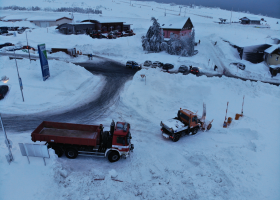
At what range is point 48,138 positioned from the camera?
38.5ft

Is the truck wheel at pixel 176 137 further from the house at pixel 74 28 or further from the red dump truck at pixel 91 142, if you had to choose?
the house at pixel 74 28

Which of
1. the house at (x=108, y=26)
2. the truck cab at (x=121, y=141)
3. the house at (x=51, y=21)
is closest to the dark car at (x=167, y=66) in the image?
the truck cab at (x=121, y=141)

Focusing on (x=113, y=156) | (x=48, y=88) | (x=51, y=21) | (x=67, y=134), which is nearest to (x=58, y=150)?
(x=67, y=134)

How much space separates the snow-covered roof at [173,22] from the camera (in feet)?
164

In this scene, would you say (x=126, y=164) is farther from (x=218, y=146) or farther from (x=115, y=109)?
(x=115, y=109)

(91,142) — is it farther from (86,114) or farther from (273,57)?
(273,57)

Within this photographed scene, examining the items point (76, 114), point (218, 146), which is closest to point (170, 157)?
point (218, 146)

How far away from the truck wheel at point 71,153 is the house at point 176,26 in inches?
1722

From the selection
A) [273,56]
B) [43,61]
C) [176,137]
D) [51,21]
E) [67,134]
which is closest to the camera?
[67,134]

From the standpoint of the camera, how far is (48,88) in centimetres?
2247

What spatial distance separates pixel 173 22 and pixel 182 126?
43.7 meters

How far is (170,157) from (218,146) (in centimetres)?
383

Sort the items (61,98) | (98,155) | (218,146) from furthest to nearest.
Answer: (61,98) < (218,146) < (98,155)

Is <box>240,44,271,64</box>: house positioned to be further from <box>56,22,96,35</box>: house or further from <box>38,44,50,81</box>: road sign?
<box>56,22,96,35</box>: house
